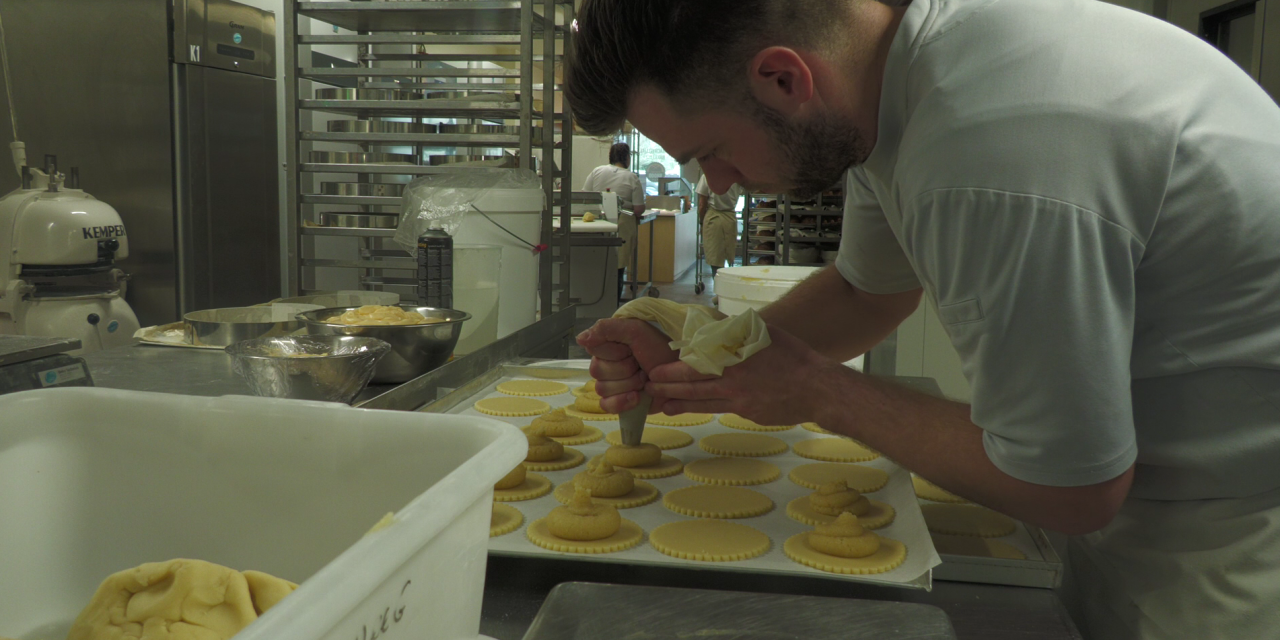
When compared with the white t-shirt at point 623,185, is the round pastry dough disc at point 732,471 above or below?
below

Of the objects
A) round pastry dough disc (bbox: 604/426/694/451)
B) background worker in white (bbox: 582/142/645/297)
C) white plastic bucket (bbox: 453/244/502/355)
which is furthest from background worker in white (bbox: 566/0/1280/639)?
background worker in white (bbox: 582/142/645/297)

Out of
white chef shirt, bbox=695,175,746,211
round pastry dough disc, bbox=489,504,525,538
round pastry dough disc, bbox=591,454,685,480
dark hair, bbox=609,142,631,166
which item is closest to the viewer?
round pastry dough disc, bbox=489,504,525,538

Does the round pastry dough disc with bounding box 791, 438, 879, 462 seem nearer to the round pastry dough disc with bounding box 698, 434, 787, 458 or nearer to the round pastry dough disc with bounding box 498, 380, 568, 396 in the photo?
the round pastry dough disc with bounding box 698, 434, 787, 458

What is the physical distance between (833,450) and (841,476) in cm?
16

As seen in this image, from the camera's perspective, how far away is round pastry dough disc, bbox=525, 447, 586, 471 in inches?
59.1

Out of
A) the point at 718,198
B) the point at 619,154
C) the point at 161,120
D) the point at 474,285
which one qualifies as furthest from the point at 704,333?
the point at 619,154

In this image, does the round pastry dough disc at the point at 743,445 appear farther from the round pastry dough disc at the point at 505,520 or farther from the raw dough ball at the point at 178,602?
the raw dough ball at the point at 178,602

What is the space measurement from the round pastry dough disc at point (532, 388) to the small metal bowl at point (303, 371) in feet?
1.66

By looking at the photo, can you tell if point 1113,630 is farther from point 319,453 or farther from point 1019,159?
point 319,453

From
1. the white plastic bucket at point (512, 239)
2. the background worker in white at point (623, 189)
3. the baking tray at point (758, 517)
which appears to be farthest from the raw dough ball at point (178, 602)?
the background worker in white at point (623, 189)

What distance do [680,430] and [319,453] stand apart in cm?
121

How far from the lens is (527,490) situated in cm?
138

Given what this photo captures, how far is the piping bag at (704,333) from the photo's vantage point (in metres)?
1.30

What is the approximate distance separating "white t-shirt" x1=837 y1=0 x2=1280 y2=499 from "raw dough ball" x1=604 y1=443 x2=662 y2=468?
68 cm
